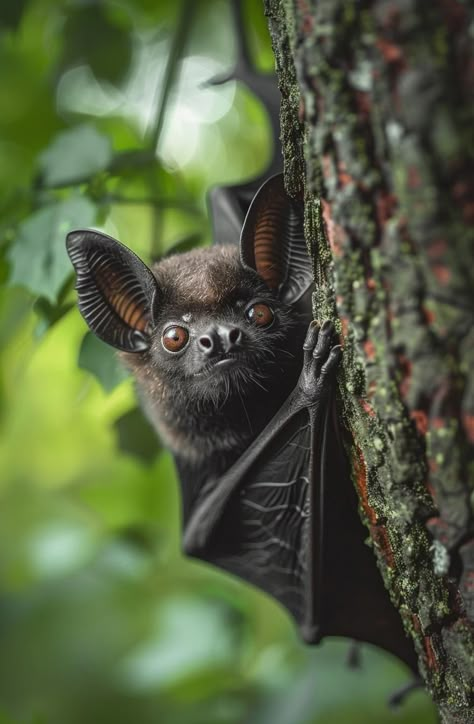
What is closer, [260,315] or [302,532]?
[260,315]

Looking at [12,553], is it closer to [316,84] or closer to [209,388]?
[209,388]

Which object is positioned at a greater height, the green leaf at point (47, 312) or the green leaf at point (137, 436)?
the green leaf at point (47, 312)

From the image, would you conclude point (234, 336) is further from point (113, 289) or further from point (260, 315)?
point (113, 289)

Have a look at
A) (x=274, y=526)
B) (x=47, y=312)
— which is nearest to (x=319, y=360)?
(x=274, y=526)

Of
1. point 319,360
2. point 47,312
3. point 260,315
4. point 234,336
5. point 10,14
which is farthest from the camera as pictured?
point 10,14

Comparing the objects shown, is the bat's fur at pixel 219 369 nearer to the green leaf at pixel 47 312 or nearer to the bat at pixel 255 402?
the bat at pixel 255 402

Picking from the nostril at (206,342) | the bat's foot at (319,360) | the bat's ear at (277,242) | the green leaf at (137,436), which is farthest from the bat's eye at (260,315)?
the green leaf at (137,436)

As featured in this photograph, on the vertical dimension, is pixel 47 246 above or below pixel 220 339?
above
